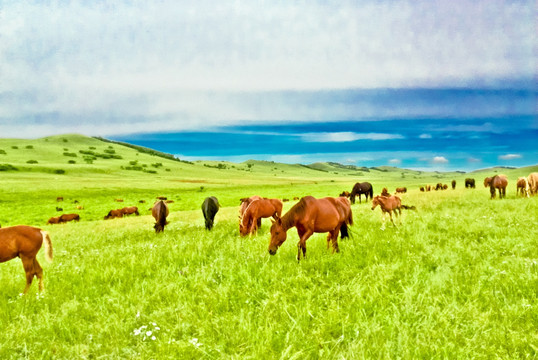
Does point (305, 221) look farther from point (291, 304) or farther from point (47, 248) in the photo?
point (47, 248)

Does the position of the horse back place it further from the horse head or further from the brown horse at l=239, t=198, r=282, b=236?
the brown horse at l=239, t=198, r=282, b=236

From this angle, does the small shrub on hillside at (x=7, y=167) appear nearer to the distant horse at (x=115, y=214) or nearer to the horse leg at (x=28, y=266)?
the distant horse at (x=115, y=214)

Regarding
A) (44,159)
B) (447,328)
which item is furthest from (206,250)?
(44,159)

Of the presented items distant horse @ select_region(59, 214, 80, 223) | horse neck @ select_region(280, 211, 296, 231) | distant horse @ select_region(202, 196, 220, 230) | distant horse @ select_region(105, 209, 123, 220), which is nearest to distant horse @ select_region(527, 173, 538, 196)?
distant horse @ select_region(202, 196, 220, 230)

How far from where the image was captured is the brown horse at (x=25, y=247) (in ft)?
23.5

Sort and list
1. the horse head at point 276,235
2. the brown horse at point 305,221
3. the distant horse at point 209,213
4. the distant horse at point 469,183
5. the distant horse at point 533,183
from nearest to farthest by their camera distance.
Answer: the brown horse at point 305,221, the horse head at point 276,235, the distant horse at point 209,213, the distant horse at point 533,183, the distant horse at point 469,183

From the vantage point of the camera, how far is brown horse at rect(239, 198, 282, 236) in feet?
48.3

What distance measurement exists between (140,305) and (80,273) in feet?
11.2

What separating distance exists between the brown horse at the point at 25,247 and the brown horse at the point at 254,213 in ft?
25.9

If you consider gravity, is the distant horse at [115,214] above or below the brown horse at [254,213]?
below

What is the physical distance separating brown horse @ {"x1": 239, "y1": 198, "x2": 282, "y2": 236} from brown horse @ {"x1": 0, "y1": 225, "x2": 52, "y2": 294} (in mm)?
7890

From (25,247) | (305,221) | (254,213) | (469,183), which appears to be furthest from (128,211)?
(469,183)

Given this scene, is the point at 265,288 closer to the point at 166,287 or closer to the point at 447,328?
the point at 166,287

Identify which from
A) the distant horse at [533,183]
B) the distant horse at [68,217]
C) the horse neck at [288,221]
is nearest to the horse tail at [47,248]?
the horse neck at [288,221]
